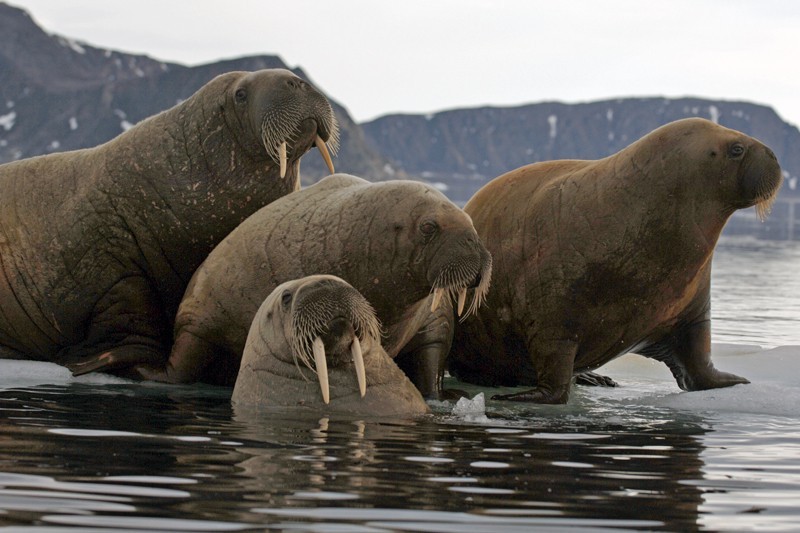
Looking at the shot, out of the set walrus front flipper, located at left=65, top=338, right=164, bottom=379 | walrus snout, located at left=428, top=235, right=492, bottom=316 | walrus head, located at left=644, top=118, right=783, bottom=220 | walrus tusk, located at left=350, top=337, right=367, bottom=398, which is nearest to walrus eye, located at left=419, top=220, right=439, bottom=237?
walrus snout, located at left=428, top=235, right=492, bottom=316

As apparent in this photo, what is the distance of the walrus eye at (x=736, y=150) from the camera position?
7289 mm

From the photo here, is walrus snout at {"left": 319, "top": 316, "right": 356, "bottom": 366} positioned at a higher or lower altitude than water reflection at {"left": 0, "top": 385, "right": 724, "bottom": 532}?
higher

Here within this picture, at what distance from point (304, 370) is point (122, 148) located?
8.79ft

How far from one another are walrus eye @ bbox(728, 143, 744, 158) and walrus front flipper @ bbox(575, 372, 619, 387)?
2.06 m

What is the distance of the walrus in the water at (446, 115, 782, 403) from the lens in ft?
24.2

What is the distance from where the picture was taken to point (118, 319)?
8.32 meters

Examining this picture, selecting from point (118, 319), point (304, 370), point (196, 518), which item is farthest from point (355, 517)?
point (118, 319)

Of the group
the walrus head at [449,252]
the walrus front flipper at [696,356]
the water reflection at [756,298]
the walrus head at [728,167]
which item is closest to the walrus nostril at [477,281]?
the walrus head at [449,252]

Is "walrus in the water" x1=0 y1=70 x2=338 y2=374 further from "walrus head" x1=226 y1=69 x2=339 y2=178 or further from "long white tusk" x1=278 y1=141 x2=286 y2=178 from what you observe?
"long white tusk" x1=278 y1=141 x2=286 y2=178

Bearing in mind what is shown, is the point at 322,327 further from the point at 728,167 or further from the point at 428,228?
the point at 728,167

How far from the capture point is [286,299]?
649cm

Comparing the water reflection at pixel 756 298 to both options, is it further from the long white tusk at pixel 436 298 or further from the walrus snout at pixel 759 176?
the long white tusk at pixel 436 298

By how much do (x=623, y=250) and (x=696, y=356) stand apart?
0.99 metres

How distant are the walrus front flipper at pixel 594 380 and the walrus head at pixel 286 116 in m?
2.28
